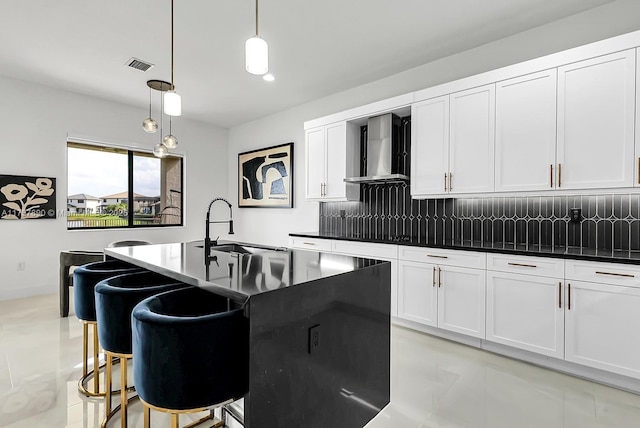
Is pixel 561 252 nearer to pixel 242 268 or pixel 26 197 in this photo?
pixel 242 268

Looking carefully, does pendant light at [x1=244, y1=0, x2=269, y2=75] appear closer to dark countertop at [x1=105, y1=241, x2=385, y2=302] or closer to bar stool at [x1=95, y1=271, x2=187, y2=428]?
dark countertop at [x1=105, y1=241, x2=385, y2=302]

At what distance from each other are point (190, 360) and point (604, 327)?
272cm

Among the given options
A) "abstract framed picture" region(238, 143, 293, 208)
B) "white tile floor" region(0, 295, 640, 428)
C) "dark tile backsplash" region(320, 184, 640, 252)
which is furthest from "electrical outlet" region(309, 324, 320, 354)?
"abstract framed picture" region(238, 143, 293, 208)

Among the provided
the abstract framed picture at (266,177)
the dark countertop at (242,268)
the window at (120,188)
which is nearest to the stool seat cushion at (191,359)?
the dark countertop at (242,268)

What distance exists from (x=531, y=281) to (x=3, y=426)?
3.64 metres

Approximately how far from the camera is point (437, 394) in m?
2.26

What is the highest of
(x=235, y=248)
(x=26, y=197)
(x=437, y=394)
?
(x=26, y=197)

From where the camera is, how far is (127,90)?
191 inches

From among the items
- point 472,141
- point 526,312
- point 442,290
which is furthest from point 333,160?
point 526,312

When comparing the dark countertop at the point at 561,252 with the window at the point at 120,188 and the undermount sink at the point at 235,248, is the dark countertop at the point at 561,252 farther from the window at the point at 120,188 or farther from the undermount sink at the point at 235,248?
the window at the point at 120,188

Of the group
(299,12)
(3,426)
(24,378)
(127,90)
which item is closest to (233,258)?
(3,426)

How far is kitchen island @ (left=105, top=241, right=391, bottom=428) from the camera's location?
1254 mm

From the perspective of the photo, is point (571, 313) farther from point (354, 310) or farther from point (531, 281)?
point (354, 310)

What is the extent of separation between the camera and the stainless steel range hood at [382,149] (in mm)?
3912
